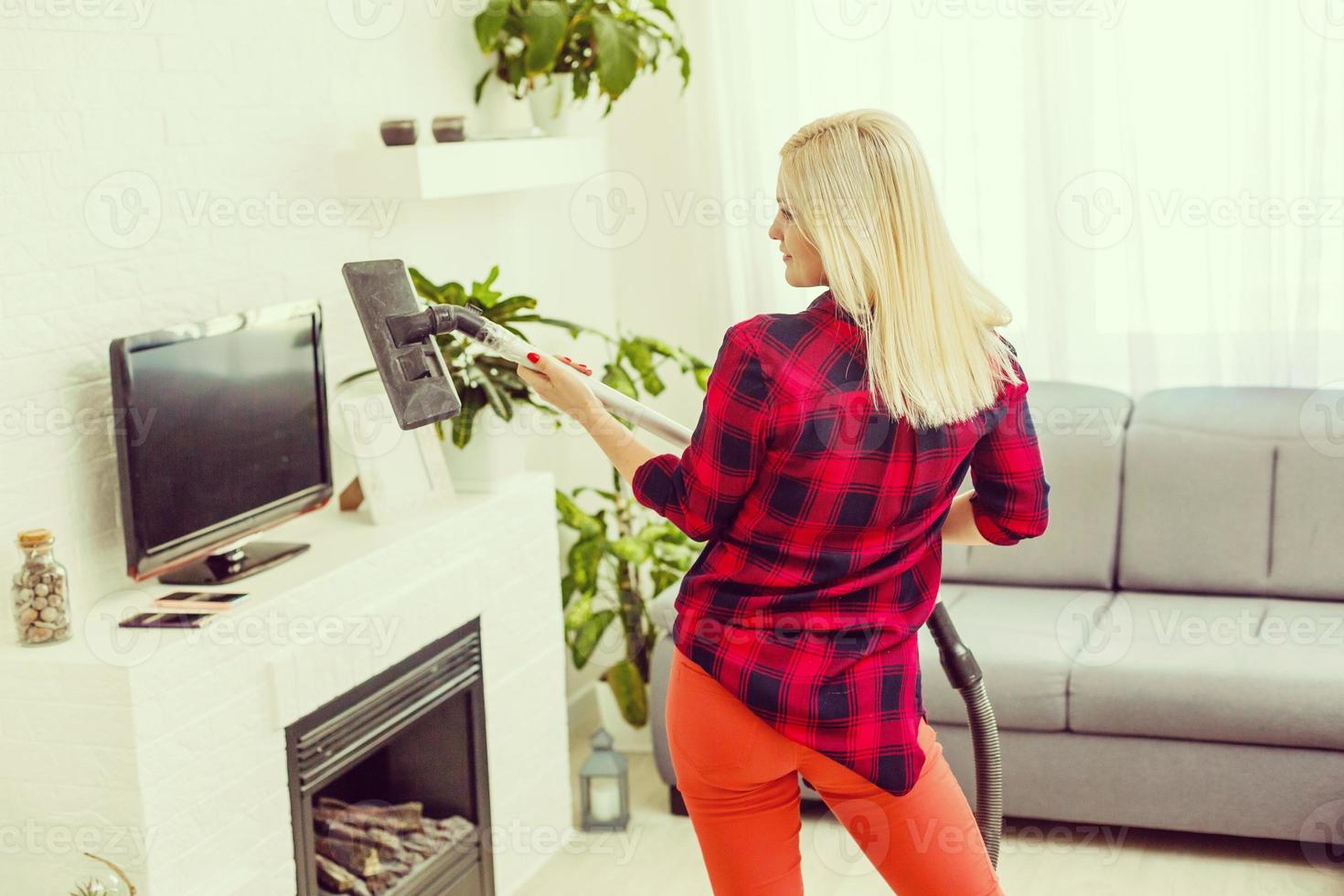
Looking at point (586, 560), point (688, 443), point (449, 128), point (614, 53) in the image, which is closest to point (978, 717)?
point (688, 443)

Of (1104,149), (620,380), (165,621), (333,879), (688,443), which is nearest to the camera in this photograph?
(688,443)

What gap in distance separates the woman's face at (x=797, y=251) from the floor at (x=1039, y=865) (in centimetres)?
181

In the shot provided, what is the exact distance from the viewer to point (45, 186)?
7.64ft

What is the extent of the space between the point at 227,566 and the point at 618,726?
60.7 inches

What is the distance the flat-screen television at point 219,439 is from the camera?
236 centimetres

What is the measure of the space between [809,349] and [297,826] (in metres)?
1.42

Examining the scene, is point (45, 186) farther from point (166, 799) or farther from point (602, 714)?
point (602, 714)

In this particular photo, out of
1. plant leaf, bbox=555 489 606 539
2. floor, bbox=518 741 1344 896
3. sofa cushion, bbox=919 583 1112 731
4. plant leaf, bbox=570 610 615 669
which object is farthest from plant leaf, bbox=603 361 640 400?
floor, bbox=518 741 1344 896

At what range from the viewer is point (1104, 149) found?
379 cm

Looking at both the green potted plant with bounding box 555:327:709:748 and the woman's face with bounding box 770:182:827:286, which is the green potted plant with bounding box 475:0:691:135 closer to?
the green potted plant with bounding box 555:327:709:748

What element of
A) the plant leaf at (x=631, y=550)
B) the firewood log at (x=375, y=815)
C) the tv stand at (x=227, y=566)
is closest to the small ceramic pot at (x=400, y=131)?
the tv stand at (x=227, y=566)

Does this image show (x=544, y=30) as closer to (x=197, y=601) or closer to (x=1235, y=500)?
(x=197, y=601)

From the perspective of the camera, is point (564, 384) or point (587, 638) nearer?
point (564, 384)

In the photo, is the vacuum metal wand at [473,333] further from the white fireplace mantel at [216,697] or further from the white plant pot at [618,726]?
the white plant pot at [618,726]
